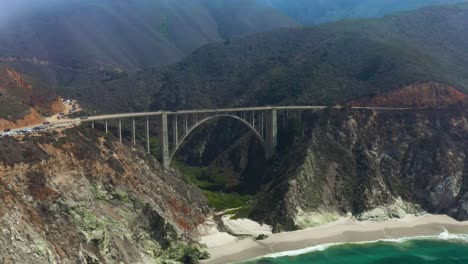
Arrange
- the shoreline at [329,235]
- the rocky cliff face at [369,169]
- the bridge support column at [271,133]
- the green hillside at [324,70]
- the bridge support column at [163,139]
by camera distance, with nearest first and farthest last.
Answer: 1. the shoreline at [329,235]
2. the rocky cliff face at [369,169]
3. the bridge support column at [163,139]
4. the bridge support column at [271,133]
5. the green hillside at [324,70]

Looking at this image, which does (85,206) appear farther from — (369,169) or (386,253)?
(369,169)

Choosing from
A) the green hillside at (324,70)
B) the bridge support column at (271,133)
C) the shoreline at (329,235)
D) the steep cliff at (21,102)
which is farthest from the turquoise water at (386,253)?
the green hillside at (324,70)

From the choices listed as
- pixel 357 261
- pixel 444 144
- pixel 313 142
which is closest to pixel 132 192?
pixel 357 261

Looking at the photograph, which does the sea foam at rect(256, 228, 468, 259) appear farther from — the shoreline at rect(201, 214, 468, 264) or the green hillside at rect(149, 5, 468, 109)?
the green hillside at rect(149, 5, 468, 109)

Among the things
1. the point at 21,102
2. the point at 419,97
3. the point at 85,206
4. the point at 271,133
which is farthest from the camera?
the point at 419,97

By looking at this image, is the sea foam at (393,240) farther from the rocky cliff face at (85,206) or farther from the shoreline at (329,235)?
the rocky cliff face at (85,206)

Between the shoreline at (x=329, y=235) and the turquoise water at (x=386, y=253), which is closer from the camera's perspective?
the turquoise water at (x=386, y=253)

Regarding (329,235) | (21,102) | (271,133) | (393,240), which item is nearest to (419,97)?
(271,133)
